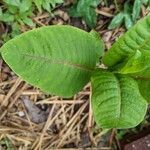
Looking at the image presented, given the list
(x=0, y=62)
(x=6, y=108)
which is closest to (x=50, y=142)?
(x=6, y=108)

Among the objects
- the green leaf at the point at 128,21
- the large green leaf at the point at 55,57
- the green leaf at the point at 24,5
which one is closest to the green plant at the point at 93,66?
the large green leaf at the point at 55,57

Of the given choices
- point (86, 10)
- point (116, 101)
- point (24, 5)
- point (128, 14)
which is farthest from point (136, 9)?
point (116, 101)

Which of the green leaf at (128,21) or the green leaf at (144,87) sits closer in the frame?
the green leaf at (144,87)

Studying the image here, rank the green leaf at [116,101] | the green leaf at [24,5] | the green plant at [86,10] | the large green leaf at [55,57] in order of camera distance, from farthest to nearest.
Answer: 1. the green plant at [86,10]
2. the green leaf at [24,5]
3. the green leaf at [116,101]
4. the large green leaf at [55,57]

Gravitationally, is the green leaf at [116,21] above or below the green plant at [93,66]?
below

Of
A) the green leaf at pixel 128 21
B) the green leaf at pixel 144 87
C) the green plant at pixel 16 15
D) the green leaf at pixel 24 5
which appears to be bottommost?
the green leaf at pixel 128 21

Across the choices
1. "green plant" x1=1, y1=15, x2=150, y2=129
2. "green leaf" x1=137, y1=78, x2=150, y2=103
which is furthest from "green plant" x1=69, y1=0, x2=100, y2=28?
"green leaf" x1=137, y1=78, x2=150, y2=103

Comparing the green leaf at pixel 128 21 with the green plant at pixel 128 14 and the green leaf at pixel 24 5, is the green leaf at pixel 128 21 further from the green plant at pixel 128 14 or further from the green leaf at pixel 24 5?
the green leaf at pixel 24 5

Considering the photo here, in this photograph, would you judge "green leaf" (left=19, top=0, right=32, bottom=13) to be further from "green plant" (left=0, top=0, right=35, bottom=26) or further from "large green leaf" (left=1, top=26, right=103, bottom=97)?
"large green leaf" (left=1, top=26, right=103, bottom=97)
